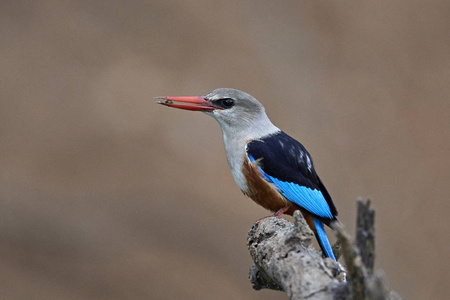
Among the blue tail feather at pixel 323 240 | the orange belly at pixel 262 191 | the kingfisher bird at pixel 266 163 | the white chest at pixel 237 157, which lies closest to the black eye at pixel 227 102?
the kingfisher bird at pixel 266 163

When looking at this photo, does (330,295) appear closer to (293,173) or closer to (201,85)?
(293,173)

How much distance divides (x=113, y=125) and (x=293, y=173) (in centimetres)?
395

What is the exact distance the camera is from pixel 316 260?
6.35ft

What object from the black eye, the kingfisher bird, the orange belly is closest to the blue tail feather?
the kingfisher bird

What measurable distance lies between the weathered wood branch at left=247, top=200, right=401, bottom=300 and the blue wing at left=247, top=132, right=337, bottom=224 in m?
0.40

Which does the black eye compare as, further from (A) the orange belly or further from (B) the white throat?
(A) the orange belly

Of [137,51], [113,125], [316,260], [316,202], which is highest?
[137,51]

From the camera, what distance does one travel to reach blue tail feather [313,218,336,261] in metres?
2.80

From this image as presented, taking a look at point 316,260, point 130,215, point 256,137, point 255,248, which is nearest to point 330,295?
point 316,260

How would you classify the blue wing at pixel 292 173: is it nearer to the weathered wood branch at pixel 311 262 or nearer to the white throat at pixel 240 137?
the white throat at pixel 240 137

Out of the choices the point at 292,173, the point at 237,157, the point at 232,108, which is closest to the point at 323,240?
the point at 292,173

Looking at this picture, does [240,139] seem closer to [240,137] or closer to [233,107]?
[240,137]

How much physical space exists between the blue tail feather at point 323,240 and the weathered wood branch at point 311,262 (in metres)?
0.34

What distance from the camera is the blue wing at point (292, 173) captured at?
303 cm
